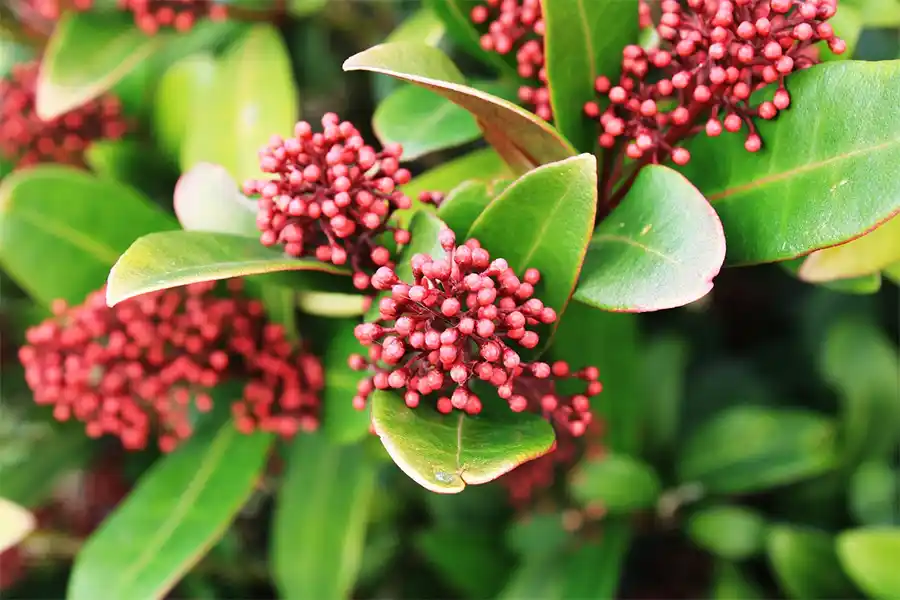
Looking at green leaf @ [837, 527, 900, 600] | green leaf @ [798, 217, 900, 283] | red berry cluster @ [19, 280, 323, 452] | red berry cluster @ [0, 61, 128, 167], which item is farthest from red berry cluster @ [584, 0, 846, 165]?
red berry cluster @ [0, 61, 128, 167]

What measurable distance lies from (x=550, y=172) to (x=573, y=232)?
63mm

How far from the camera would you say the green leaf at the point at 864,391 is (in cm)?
149

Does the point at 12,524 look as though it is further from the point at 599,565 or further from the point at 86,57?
the point at 599,565

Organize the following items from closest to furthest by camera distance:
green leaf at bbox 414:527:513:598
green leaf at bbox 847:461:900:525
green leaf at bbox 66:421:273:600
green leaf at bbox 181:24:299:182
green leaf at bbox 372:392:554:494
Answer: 1. green leaf at bbox 372:392:554:494
2. green leaf at bbox 66:421:273:600
3. green leaf at bbox 181:24:299:182
4. green leaf at bbox 847:461:900:525
5. green leaf at bbox 414:527:513:598

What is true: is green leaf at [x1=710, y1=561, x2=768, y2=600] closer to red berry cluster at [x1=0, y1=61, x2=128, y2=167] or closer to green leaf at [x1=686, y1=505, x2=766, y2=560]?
green leaf at [x1=686, y1=505, x2=766, y2=560]

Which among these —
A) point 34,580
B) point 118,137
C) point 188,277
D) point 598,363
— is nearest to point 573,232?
point 188,277

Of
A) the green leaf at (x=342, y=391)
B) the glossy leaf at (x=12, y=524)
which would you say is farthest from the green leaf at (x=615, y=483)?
the glossy leaf at (x=12, y=524)

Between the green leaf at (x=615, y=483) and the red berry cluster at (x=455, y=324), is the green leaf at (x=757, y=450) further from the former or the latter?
the red berry cluster at (x=455, y=324)

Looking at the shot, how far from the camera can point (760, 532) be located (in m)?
1.38

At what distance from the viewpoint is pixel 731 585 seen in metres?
1.40

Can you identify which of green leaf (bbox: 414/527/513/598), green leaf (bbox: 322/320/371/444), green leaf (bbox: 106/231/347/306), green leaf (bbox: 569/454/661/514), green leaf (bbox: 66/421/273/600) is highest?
green leaf (bbox: 106/231/347/306)

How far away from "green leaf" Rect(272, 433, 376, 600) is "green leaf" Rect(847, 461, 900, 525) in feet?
2.75

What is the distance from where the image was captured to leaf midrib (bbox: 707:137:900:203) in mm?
755

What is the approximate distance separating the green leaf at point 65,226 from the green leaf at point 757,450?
3.31 ft
